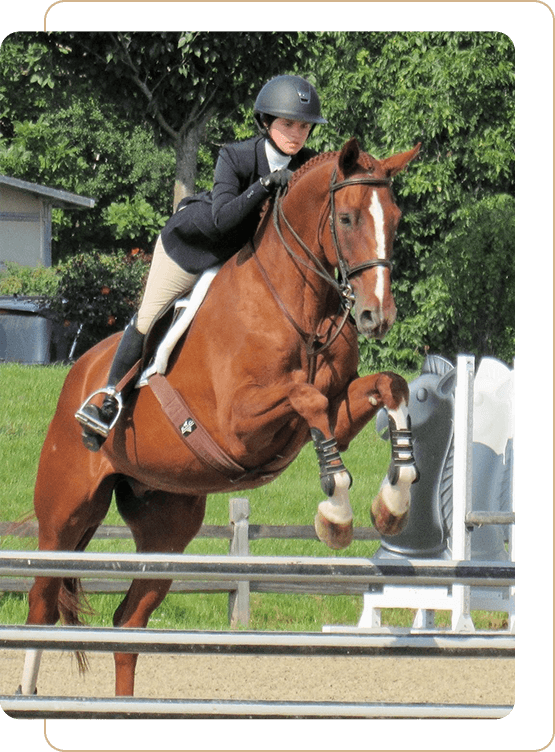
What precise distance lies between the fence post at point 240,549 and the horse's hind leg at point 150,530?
7.57ft

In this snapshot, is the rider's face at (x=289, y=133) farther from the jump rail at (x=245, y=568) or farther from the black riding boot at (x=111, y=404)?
the jump rail at (x=245, y=568)

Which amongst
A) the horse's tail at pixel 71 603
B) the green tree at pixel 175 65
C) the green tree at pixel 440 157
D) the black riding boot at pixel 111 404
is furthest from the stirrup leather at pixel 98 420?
the green tree at pixel 440 157

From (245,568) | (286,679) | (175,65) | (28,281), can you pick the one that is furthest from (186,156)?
(245,568)

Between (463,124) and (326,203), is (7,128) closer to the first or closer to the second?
(463,124)

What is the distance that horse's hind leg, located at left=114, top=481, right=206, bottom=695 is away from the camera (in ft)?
14.8

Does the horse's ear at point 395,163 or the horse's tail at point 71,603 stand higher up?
the horse's ear at point 395,163

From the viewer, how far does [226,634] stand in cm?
299

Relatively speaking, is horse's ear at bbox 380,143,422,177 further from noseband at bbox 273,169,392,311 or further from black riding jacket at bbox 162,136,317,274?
black riding jacket at bbox 162,136,317,274

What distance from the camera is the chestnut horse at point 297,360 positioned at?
325cm

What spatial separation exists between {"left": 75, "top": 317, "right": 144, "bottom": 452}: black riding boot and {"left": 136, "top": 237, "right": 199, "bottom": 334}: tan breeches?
0.06m

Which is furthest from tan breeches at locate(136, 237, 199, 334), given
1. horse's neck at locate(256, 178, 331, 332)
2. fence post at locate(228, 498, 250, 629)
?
fence post at locate(228, 498, 250, 629)

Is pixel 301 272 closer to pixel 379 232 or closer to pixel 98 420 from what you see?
pixel 379 232

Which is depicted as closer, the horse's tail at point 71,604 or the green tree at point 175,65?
the horse's tail at point 71,604

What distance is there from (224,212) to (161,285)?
495mm
